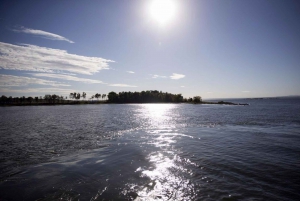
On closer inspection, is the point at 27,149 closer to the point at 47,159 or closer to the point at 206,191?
the point at 47,159

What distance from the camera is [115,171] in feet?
42.0

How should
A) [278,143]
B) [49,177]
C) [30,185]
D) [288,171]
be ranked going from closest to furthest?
1. [30,185]
2. [49,177]
3. [288,171]
4. [278,143]

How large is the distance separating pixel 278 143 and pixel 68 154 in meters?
27.3

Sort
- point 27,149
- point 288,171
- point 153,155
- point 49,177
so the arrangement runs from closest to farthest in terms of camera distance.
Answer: point 49,177, point 288,171, point 153,155, point 27,149

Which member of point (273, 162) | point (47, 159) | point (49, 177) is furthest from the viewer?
point (47, 159)

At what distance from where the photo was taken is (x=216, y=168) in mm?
13203

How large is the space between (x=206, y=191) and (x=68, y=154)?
1480cm

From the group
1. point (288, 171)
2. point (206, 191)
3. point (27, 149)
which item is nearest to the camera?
point (206, 191)

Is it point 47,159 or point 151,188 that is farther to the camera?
point 47,159

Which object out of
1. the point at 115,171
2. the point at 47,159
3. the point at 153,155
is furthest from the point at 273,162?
the point at 47,159

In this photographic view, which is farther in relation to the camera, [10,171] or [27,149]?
[27,149]

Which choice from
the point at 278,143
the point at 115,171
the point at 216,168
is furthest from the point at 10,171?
the point at 278,143

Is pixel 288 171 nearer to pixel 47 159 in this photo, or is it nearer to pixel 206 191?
pixel 206 191

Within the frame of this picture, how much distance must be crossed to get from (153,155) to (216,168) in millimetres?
6444
